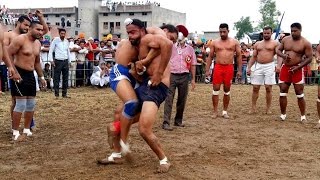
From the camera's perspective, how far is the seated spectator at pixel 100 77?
53.8 feet

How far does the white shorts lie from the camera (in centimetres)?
995

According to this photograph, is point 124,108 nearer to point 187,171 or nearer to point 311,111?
point 187,171

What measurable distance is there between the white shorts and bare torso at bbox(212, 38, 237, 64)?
108 cm

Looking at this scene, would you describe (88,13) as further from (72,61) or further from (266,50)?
(266,50)

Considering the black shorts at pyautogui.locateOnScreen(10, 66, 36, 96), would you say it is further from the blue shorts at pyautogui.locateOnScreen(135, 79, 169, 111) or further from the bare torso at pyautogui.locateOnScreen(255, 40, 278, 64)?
the bare torso at pyautogui.locateOnScreen(255, 40, 278, 64)

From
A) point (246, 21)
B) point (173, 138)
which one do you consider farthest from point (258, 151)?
point (246, 21)

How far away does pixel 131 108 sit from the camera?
527 centimetres

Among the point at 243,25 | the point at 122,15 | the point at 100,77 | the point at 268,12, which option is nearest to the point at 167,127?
the point at 100,77

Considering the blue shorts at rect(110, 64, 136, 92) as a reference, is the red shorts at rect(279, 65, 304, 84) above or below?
below

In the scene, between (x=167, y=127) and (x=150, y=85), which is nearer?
(x=150, y=85)

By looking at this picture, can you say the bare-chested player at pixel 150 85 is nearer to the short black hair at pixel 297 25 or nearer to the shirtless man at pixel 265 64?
the short black hair at pixel 297 25

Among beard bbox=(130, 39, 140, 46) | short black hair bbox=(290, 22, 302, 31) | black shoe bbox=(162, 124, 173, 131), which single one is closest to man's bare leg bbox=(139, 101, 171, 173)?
beard bbox=(130, 39, 140, 46)

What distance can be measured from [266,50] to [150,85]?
539 cm

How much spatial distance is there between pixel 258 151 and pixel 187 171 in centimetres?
151
